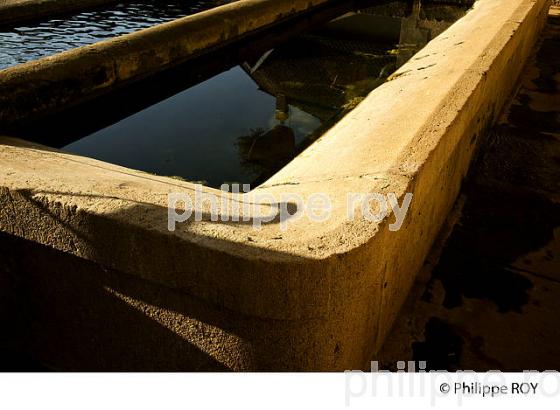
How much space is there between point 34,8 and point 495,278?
7.13 meters

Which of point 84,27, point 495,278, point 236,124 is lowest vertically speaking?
point 236,124

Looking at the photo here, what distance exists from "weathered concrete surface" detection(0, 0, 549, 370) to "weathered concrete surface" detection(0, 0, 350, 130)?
2.68 feet

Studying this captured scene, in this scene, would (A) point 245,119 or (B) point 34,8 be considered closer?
(A) point 245,119

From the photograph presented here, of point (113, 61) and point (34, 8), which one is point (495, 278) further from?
point (34, 8)

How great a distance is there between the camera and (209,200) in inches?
77.7

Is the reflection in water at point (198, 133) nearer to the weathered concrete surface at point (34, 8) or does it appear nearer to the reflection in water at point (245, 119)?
the reflection in water at point (245, 119)

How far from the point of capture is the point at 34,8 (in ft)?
23.6

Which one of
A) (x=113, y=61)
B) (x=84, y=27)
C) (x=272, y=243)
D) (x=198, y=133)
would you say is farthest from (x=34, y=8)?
(x=272, y=243)

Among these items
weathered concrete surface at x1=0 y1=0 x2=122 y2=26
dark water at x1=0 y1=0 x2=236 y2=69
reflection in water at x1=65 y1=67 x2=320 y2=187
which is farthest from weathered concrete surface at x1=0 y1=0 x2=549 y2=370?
weathered concrete surface at x1=0 y1=0 x2=122 y2=26

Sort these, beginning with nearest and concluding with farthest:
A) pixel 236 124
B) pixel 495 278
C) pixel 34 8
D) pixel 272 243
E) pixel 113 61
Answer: pixel 272 243, pixel 495 278, pixel 113 61, pixel 236 124, pixel 34 8

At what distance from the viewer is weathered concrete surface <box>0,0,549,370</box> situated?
163cm

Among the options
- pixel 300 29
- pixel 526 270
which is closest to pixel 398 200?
pixel 526 270

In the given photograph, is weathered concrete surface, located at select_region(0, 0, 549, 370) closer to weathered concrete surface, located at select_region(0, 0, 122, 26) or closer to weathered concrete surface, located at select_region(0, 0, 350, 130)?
weathered concrete surface, located at select_region(0, 0, 350, 130)

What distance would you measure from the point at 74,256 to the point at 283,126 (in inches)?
145
